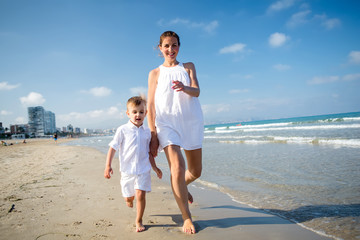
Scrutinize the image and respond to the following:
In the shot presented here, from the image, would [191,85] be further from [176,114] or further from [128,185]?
[128,185]

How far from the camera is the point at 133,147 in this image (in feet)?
8.44

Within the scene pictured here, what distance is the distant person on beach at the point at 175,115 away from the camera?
94.4 inches

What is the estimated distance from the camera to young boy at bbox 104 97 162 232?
2496 millimetres

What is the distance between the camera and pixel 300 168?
219 inches

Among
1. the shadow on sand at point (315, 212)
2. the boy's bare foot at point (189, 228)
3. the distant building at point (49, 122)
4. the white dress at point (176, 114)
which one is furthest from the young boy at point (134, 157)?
the distant building at point (49, 122)

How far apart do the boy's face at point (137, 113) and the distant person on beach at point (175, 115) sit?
0.54 feet

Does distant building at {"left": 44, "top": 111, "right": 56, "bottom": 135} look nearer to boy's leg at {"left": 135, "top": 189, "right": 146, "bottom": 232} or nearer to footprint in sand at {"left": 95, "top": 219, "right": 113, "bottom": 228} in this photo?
footprint in sand at {"left": 95, "top": 219, "right": 113, "bottom": 228}

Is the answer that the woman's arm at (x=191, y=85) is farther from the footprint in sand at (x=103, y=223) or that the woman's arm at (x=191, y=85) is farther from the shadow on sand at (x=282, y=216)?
the footprint in sand at (x=103, y=223)

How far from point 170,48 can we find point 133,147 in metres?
1.32

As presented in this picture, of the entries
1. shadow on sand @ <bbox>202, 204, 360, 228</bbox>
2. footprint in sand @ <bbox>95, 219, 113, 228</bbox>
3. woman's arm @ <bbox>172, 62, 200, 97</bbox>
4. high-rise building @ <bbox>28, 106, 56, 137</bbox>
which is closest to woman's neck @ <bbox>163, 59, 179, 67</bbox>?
woman's arm @ <bbox>172, 62, 200, 97</bbox>

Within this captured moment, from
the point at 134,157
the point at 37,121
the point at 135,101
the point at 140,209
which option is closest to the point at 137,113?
the point at 135,101

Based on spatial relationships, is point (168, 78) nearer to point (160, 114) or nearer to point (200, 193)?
point (160, 114)

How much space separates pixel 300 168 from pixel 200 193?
3.27 m

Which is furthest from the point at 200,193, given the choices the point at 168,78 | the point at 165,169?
the point at 165,169
